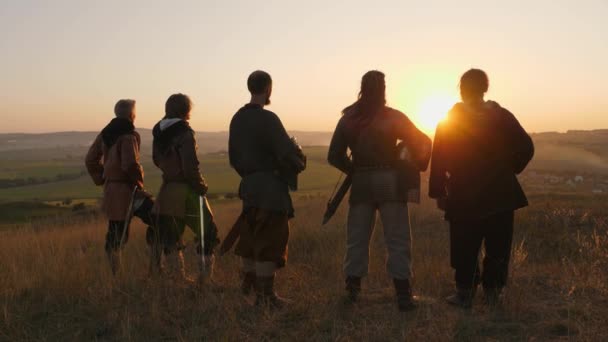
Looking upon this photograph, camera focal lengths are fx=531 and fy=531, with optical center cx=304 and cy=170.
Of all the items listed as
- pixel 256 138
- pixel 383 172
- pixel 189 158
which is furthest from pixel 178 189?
pixel 383 172

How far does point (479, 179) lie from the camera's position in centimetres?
466

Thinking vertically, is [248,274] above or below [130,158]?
below

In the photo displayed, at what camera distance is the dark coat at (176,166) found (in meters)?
5.29

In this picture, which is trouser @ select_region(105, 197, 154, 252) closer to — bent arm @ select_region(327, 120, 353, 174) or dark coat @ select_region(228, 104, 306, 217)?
dark coat @ select_region(228, 104, 306, 217)

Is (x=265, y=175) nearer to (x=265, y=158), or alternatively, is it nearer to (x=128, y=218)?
(x=265, y=158)

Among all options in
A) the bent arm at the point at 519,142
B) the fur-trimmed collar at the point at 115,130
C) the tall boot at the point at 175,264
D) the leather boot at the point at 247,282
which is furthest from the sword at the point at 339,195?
the fur-trimmed collar at the point at 115,130

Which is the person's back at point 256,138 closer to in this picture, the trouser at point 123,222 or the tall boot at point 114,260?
the trouser at point 123,222

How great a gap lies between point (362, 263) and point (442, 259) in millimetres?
2490

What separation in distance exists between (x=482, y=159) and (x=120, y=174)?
3.66 meters

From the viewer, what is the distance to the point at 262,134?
4.68 metres

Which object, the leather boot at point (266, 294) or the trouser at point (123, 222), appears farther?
the trouser at point (123, 222)

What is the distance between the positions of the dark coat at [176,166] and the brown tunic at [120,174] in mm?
245

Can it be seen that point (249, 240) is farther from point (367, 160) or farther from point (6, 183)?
point (6, 183)

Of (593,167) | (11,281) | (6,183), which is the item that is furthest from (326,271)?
(6,183)
